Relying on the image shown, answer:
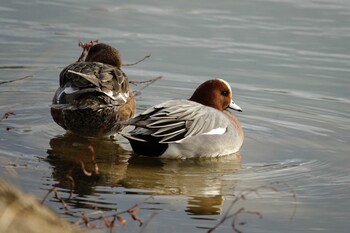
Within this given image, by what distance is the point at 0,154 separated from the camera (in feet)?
28.1

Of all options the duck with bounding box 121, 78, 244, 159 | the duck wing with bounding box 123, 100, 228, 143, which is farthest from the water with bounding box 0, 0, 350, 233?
the duck wing with bounding box 123, 100, 228, 143

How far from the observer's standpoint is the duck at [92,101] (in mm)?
9305

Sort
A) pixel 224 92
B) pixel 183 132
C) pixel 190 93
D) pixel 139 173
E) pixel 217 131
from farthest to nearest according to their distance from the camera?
pixel 190 93
pixel 224 92
pixel 217 131
pixel 183 132
pixel 139 173

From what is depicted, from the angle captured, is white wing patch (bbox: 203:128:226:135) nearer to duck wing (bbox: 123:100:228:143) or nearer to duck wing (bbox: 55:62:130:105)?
duck wing (bbox: 123:100:228:143)

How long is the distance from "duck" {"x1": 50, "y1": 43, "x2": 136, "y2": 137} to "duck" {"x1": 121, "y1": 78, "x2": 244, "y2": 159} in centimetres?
40

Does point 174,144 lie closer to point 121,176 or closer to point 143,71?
point 121,176

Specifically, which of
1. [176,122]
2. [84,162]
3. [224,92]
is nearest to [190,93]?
[224,92]

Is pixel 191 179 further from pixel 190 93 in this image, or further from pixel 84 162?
pixel 190 93

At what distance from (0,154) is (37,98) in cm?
252

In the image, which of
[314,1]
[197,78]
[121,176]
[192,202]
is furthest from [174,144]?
[314,1]

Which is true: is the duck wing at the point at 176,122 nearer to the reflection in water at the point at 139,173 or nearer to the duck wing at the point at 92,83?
the reflection in water at the point at 139,173

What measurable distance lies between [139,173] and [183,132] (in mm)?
861

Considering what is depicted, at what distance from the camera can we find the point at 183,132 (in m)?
9.14

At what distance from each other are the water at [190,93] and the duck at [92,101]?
0.67 ft
